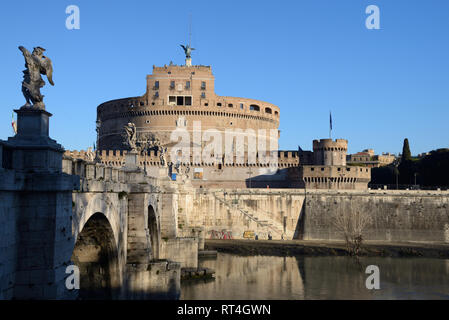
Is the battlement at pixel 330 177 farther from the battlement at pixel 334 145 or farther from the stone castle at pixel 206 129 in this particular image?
the battlement at pixel 334 145

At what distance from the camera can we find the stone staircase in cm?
5078

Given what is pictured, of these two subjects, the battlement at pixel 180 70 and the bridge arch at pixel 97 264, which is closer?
the bridge arch at pixel 97 264

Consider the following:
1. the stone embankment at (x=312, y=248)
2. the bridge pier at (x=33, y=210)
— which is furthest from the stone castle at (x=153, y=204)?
the stone embankment at (x=312, y=248)

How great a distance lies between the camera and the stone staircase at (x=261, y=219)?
50781 mm

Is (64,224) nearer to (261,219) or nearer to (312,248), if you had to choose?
(312,248)

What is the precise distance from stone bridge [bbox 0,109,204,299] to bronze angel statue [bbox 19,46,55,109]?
0.37 m

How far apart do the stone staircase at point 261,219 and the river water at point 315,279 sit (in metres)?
9.15

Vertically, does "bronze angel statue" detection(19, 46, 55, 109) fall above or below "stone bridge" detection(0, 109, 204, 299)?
above

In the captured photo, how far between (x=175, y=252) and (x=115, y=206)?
1494 cm

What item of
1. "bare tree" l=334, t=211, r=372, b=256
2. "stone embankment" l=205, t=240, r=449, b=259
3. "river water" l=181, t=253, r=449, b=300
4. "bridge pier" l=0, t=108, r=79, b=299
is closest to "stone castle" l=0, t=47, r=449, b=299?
"bridge pier" l=0, t=108, r=79, b=299

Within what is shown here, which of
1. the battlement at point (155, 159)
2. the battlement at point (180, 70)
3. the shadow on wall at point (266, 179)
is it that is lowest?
the shadow on wall at point (266, 179)

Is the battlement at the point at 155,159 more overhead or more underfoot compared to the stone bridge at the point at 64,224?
more overhead

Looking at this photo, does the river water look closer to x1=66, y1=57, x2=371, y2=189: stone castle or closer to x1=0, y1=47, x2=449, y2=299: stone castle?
x1=0, y1=47, x2=449, y2=299: stone castle

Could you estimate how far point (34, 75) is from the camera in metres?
11.0
